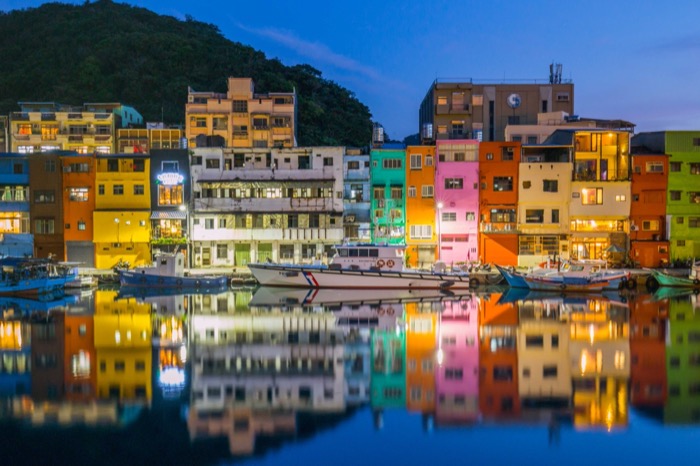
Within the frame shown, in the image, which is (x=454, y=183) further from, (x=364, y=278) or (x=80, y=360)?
(x=80, y=360)

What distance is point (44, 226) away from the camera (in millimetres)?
47750

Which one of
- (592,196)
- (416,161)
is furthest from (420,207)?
(592,196)

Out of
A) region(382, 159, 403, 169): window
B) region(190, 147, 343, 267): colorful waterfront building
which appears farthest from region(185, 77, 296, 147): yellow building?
region(382, 159, 403, 169): window

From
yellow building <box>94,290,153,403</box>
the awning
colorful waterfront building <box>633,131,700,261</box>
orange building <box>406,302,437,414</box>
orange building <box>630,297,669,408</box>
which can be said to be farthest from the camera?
colorful waterfront building <box>633,131,700,261</box>

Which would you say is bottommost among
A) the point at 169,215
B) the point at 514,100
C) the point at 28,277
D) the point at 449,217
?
the point at 28,277

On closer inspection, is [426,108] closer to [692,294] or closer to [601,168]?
[601,168]

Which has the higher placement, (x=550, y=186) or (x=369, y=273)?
(x=550, y=186)

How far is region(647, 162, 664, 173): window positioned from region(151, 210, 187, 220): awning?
115 ft

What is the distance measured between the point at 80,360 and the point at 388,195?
100ft

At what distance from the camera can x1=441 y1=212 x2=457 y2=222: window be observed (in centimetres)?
4847

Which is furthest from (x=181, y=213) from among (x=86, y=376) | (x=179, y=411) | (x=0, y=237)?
(x=179, y=411)

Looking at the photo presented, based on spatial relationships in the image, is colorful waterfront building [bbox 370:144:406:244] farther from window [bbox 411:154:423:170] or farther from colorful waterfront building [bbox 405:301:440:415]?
colorful waterfront building [bbox 405:301:440:415]

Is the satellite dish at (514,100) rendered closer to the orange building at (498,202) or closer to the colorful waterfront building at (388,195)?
the orange building at (498,202)

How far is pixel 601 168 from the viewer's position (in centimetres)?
4916
